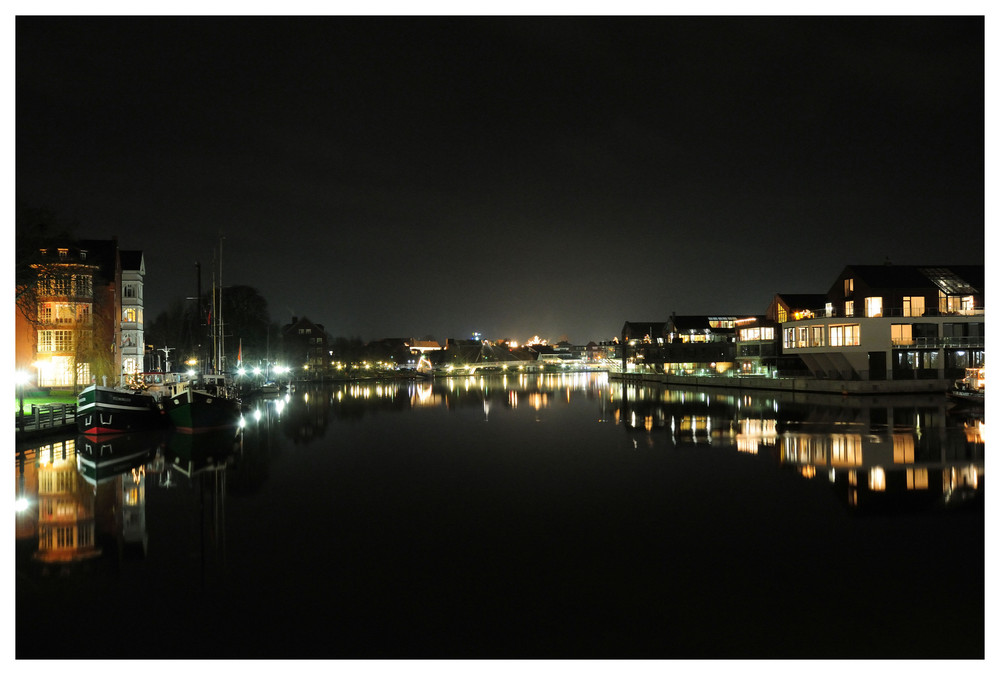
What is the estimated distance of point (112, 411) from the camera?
25.6 metres

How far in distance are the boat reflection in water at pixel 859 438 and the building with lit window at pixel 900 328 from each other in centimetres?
629

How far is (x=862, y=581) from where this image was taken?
906 centimetres

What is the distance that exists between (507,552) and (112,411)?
72.2ft

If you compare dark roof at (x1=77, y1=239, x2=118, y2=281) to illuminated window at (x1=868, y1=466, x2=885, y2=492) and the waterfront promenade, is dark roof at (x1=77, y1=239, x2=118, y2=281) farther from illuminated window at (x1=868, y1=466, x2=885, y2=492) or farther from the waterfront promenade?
illuminated window at (x1=868, y1=466, x2=885, y2=492)

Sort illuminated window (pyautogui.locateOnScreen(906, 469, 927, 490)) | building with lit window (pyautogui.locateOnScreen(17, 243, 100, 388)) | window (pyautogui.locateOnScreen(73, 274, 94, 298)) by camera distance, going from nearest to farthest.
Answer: illuminated window (pyautogui.locateOnScreen(906, 469, 927, 490)), building with lit window (pyautogui.locateOnScreen(17, 243, 100, 388)), window (pyautogui.locateOnScreen(73, 274, 94, 298))

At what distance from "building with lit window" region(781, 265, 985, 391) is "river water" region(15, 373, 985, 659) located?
3004 cm

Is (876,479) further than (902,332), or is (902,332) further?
(902,332)

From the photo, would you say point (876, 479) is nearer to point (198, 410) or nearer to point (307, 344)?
point (198, 410)

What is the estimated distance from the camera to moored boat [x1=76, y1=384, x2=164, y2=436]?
82.3 ft

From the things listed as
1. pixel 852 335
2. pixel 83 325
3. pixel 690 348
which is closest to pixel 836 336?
pixel 852 335

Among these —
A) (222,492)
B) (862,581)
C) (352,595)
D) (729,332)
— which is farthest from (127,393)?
(729,332)

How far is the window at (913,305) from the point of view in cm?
5184

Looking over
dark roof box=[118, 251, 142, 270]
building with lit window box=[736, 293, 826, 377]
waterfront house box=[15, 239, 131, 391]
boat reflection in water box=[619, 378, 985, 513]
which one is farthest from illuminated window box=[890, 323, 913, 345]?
dark roof box=[118, 251, 142, 270]

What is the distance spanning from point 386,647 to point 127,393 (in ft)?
78.7
